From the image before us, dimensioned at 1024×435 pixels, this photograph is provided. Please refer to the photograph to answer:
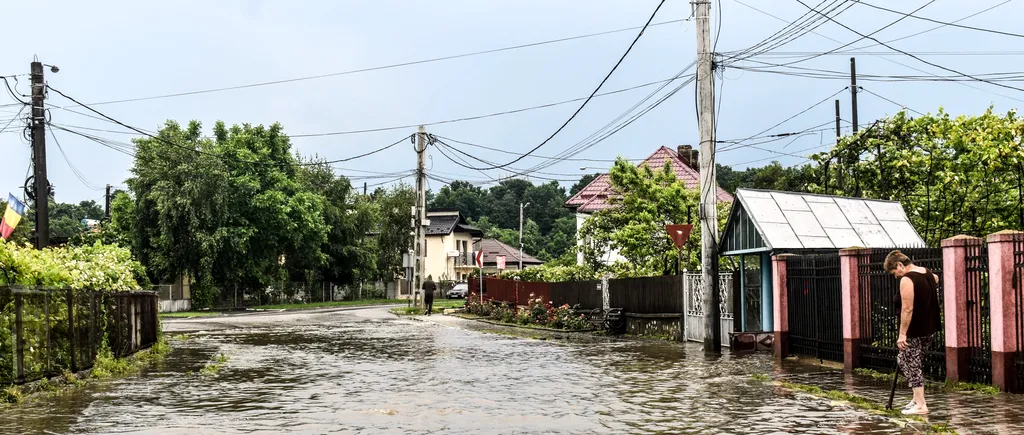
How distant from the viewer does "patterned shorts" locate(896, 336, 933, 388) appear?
1091 centimetres

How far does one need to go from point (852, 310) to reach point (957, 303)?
282cm

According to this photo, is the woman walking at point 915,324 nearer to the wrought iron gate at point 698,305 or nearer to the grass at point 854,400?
the grass at point 854,400

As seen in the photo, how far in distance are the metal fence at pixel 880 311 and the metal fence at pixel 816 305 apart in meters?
0.73

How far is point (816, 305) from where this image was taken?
57.6 feet

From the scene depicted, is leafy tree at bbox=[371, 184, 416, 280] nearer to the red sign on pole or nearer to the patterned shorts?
the red sign on pole

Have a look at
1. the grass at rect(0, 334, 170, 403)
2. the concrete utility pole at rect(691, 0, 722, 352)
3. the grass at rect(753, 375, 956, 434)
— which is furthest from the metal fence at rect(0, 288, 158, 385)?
the concrete utility pole at rect(691, 0, 722, 352)

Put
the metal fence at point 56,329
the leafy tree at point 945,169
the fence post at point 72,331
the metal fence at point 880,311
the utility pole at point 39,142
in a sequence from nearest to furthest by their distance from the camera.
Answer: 1. the metal fence at point 56,329
2. the metal fence at point 880,311
3. the fence post at point 72,331
4. the leafy tree at point 945,169
5. the utility pole at point 39,142

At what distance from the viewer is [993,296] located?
12.6m

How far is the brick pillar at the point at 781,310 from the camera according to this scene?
61.3 ft

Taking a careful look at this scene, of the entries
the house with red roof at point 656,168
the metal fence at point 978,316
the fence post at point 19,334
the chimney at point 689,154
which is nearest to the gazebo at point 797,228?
the metal fence at point 978,316

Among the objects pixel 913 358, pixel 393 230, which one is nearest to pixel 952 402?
→ pixel 913 358

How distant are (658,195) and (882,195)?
7.46m

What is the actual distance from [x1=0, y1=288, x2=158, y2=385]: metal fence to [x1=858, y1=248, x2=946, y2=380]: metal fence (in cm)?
1210

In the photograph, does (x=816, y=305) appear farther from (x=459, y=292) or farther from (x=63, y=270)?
(x=459, y=292)
